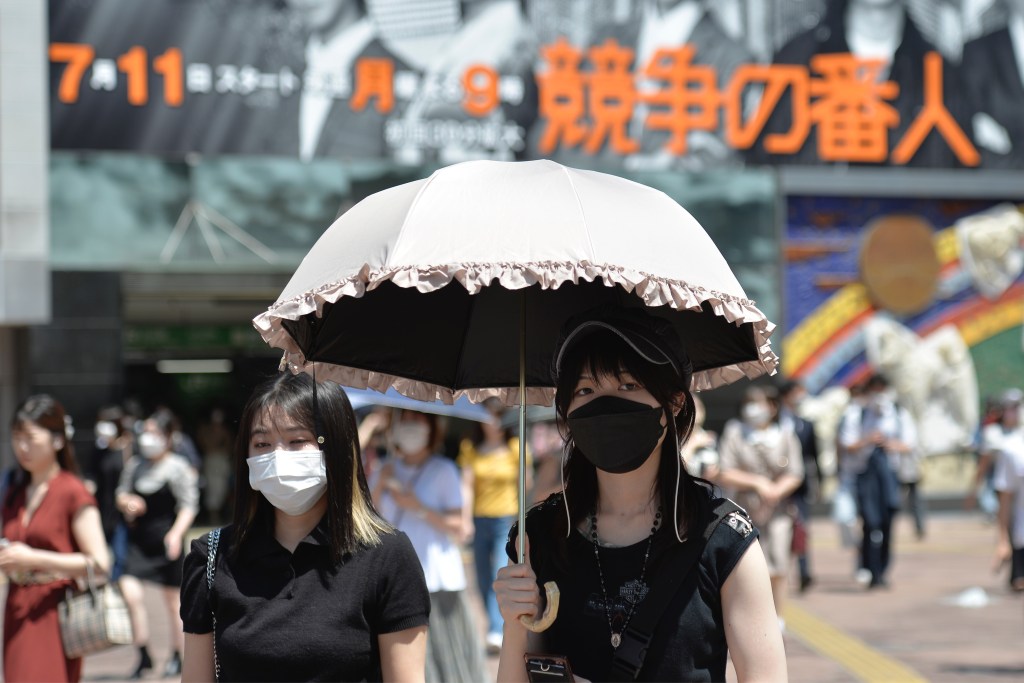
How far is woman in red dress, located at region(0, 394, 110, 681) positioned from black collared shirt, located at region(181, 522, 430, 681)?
7.35 ft

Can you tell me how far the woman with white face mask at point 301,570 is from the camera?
9.47 ft

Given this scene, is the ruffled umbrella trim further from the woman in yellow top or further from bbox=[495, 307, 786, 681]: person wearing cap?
the woman in yellow top

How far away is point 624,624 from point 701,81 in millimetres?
15359

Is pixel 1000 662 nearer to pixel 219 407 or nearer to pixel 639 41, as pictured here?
pixel 639 41

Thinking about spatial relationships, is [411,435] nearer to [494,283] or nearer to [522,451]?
[494,283]

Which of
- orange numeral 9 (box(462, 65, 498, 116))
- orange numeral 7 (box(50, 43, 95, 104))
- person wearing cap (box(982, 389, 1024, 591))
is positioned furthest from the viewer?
orange numeral 9 (box(462, 65, 498, 116))

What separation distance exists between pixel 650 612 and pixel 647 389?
446 mm

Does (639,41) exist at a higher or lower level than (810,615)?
higher

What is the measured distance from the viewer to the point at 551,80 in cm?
1673

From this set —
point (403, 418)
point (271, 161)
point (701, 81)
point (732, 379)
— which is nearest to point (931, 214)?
point (701, 81)

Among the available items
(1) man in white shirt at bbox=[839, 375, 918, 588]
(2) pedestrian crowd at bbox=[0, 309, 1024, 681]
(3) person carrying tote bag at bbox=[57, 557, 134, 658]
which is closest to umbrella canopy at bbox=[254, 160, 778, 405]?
(2) pedestrian crowd at bbox=[0, 309, 1024, 681]

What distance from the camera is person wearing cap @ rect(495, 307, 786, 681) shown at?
2510 millimetres

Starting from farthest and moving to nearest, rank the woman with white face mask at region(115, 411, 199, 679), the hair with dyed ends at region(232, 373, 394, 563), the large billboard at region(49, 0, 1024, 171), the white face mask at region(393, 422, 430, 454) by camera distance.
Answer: the large billboard at region(49, 0, 1024, 171) → the woman with white face mask at region(115, 411, 199, 679) → the white face mask at region(393, 422, 430, 454) → the hair with dyed ends at region(232, 373, 394, 563)

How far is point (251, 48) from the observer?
16.2m
